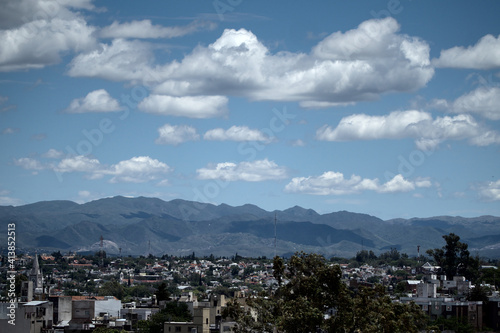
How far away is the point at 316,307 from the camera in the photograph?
44.2 m

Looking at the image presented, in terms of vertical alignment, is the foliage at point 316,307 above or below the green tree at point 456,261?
below

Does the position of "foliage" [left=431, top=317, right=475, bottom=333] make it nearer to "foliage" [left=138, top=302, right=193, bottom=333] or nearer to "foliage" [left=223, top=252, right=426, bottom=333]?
"foliage" [left=138, top=302, right=193, bottom=333]

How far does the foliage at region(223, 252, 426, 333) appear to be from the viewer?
4350cm

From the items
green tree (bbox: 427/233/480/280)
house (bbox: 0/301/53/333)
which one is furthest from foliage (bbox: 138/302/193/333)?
green tree (bbox: 427/233/480/280)

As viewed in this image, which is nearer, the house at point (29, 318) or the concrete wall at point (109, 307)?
the house at point (29, 318)

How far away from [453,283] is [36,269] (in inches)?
3377

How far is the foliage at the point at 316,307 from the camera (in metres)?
43.5

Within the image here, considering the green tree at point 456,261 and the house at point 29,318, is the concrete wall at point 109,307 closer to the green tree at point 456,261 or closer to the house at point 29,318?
the house at point 29,318

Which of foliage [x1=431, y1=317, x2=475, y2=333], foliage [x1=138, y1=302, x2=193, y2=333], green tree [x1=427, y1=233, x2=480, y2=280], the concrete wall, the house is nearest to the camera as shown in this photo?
the house

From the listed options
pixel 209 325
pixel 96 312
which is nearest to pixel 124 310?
pixel 96 312

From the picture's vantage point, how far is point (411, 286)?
138m

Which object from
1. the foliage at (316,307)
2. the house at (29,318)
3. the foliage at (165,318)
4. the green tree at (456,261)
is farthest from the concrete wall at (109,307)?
the foliage at (316,307)

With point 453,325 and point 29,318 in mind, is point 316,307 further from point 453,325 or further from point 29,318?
point 453,325

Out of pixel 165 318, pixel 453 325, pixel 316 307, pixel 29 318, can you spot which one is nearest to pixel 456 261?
pixel 453 325
